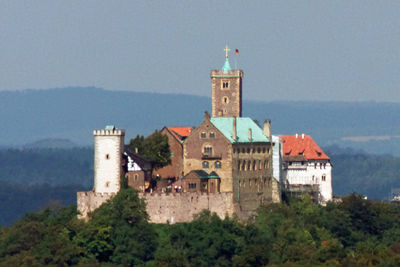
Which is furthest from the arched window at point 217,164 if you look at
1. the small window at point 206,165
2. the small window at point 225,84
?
the small window at point 225,84

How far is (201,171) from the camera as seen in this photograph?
11175 centimetres

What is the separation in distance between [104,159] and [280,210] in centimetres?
1517

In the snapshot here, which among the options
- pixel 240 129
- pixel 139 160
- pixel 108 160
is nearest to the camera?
pixel 108 160

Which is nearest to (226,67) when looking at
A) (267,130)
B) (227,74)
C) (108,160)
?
(227,74)

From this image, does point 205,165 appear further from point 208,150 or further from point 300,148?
point 300,148

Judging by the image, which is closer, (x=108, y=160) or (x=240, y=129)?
(x=108, y=160)

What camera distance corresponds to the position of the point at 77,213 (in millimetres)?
111000

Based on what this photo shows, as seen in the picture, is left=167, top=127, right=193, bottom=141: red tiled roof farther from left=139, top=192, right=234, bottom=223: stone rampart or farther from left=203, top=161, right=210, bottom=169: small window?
left=139, top=192, right=234, bottom=223: stone rampart

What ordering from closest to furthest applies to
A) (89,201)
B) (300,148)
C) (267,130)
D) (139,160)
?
(89,201), (139,160), (267,130), (300,148)

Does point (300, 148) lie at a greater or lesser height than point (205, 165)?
greater

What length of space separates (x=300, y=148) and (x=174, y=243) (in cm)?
2330

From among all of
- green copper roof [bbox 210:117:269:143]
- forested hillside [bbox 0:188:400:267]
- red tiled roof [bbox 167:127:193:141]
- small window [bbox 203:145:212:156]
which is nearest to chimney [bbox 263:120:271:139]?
green copper roof [bbox 210:117:269:143]

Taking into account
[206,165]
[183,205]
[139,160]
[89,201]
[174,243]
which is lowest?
[174,243]

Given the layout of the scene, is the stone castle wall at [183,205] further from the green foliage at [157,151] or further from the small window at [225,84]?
the small window at [225,84]
